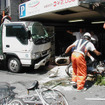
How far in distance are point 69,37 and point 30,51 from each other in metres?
6.66

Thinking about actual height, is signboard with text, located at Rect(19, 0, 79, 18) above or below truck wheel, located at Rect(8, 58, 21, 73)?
above

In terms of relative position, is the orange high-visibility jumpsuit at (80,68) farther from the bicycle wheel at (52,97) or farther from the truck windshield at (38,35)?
the truck windshield at (38,35)

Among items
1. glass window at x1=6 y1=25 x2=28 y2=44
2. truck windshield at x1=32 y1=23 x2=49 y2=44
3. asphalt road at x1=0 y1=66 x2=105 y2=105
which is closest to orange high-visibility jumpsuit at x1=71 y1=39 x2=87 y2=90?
asphalt road at x1=0 y1=66 x2=105 y2=105

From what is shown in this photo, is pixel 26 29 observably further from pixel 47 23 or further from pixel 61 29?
pixel 61 29

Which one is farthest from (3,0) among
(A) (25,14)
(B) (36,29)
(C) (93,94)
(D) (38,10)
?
(C) (93,94)

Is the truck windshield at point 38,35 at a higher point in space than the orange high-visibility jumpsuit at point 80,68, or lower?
higher

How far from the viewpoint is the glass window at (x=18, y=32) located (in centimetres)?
679

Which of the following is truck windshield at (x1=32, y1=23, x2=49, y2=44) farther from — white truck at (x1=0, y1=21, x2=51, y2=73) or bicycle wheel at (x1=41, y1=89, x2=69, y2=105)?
bicycle wheel at (x1=41, y1=89, x2=69, y2=105)

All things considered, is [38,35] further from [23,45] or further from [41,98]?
[41,98]

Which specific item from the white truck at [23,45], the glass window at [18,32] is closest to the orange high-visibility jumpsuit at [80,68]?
the white truck at [23,45]

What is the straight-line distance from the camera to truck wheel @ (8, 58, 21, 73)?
7.11 meters

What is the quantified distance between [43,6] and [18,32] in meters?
1.97

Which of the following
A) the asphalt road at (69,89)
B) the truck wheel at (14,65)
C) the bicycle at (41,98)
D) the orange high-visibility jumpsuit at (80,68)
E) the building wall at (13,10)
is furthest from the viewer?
the building wall at (13,10)

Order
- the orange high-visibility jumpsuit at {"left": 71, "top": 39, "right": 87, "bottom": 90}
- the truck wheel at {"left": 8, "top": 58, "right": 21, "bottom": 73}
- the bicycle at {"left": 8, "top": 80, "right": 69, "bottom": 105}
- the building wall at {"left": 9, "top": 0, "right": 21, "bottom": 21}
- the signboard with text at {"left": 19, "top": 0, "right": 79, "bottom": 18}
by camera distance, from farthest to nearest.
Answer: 1. the building wall at {"left": 9, "top": 0, "right": 21, "bottom": 21}
2. the truck wheel at {"left": 8, "top": 58, "right": 21, "bottom": 73}
3. the signboard with text at {"left": 19, "top": 0, "right": 79, "bottom": 18}
4. the orange high-visibility jumpsuit at {"left": 71, "top": 39, "right": 87, "bottom": 90}
5. the bicycle at {"left": 8, "top": 80, "right": 69, "bottom": 105}
